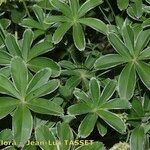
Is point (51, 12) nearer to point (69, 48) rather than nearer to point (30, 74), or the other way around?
point (69, 48)

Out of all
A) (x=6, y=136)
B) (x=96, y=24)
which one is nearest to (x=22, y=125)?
(x=6, y=136)

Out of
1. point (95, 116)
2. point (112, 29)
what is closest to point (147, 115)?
point (95, 116)

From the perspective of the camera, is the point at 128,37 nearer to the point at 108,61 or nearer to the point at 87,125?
the point at 108,61

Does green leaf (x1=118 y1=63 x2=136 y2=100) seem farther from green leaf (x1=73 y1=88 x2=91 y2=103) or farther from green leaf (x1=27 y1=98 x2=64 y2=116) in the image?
green leaf (x1=27 y1=98 x2=64 y2=116)

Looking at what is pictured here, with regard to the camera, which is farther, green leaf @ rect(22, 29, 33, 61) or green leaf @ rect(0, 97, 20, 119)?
green leaf @ rect(22, 29, 33, 61)

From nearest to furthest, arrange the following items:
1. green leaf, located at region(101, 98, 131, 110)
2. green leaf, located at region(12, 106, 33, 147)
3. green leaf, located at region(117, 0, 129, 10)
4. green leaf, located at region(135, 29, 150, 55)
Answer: green leaf, located at region(12, 106, 33, 147) → green leaf, located at region(101, 98, 131, 110) → green leaf, located at region(135, 29, 150, 55) → green leaf, located at region(117, 0, 129, 10)

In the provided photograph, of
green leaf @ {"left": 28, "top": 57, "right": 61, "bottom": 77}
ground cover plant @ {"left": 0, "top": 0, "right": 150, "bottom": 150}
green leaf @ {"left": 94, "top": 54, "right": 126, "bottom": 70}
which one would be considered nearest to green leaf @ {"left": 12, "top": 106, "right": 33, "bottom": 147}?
ground cover plant @ {"left": 0, "top": 0, "right": 150, "bottom": 150}

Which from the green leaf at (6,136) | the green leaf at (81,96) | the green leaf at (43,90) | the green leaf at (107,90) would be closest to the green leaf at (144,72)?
the green leaf at (107,90)
